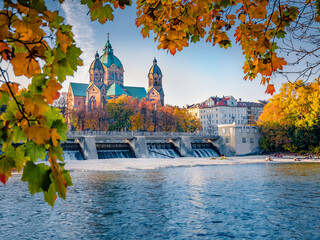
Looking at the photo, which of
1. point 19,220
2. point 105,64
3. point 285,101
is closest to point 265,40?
point 19,220

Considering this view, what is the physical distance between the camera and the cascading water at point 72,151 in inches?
1529

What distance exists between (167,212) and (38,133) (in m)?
11.6

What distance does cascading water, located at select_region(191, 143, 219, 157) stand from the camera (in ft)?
161

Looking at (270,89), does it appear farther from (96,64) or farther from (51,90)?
(96,64)

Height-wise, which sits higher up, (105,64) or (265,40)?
(105,64)

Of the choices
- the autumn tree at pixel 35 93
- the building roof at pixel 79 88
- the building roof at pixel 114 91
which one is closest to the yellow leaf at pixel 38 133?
the autumn tree at pixel 35 93

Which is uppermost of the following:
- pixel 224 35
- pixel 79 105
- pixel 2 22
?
pixel 79 105

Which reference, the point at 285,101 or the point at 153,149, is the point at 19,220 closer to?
the point at 153,149

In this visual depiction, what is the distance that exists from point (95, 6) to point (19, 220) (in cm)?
1099

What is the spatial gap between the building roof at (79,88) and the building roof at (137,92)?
14764 millimetres

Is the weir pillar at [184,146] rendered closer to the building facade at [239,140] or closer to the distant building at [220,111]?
the building facade at [239,140]

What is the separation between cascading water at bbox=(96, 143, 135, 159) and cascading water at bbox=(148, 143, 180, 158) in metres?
3.17

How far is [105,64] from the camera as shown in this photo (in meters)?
110

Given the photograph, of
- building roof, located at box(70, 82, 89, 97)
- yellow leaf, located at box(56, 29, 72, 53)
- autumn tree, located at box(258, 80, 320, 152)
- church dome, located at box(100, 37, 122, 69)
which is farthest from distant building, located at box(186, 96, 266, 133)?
yellow leaf, located at box(56, 29, 72, 53)
